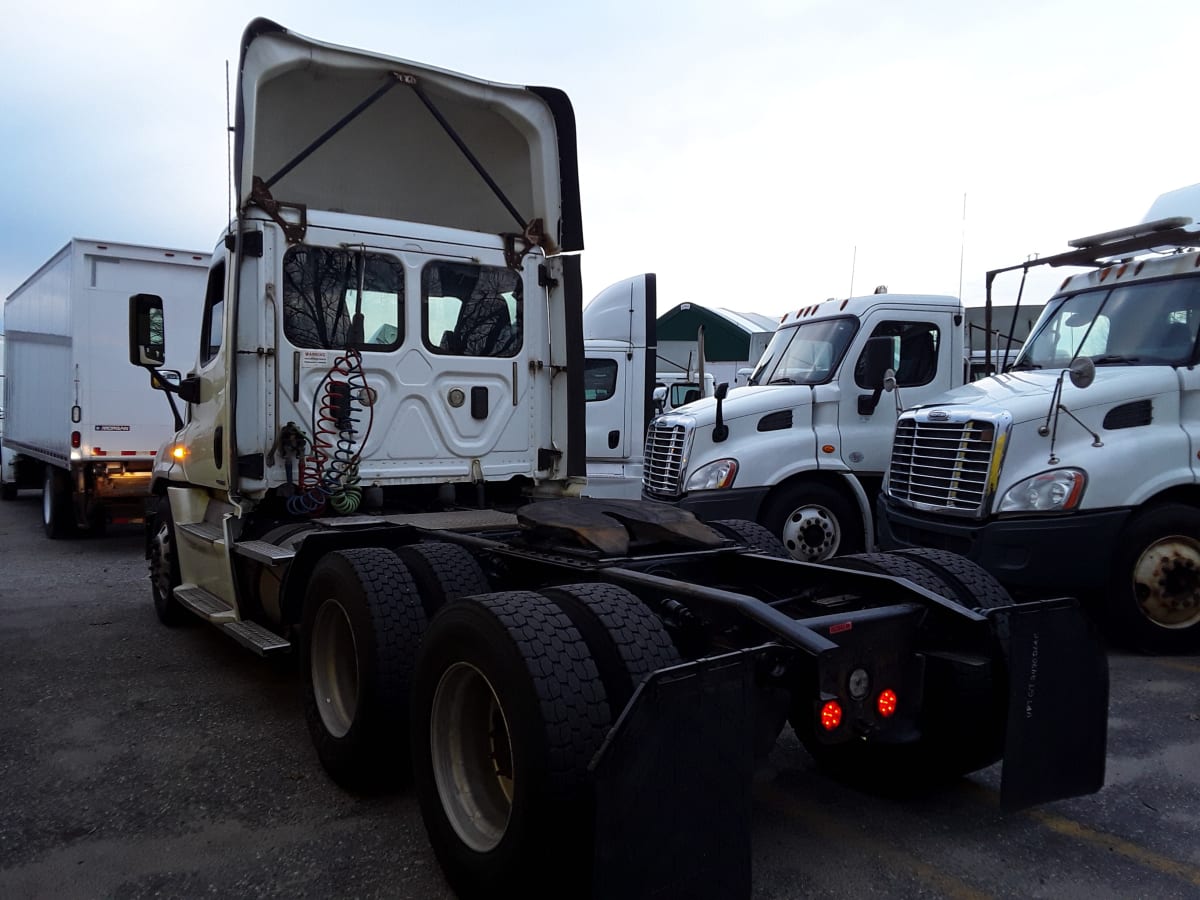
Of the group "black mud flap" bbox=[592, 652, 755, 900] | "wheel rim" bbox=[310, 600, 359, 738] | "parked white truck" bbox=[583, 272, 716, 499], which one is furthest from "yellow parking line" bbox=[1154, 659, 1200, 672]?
"parked white truck" bbox=[583, 272, 716, 499]

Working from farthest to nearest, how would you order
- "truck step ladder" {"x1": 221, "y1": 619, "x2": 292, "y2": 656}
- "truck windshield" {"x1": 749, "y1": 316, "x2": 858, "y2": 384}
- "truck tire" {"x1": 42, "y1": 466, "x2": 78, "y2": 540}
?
"truck tire" {"x1": 42, "y1": 466, "x2": 78, "y2": 540}
"truck windshield" {"x1": 749, "y1": 316, "x2": 858, "y2": 384}
"truck step ladder" {"x1": 221, "y1": 619, "x2": 292, "y2": 656}

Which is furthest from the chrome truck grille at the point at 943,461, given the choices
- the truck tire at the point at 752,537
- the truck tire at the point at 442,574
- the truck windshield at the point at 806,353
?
the truck tire at the point at 442,574

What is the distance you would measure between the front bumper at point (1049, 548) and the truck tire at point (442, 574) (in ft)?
11.7

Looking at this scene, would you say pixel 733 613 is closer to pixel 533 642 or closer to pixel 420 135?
pixel 533 642

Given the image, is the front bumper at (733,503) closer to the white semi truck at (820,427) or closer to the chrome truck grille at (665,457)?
the white semi truck at (820,427)

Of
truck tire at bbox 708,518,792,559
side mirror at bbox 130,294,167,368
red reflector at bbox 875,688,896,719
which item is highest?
side mirror at bbox 130,294,167,368

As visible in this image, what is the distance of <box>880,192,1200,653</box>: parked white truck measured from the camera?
587cm

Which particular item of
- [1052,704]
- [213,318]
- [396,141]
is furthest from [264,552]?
[1052,704]

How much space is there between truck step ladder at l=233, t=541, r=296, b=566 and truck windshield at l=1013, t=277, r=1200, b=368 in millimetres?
5822

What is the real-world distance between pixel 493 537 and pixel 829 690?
2.31 meters

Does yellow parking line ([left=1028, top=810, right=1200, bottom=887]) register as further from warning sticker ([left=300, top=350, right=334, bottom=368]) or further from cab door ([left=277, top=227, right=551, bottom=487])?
warning sticker ([left=300, top=350, right=334, bottom=368])

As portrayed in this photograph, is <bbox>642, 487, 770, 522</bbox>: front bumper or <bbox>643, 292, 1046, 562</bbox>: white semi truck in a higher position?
<bbox>643, 292, 1046, 562</bbox>: white semi truck

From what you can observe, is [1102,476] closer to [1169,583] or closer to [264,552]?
[1169,583]

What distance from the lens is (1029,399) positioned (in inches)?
247
